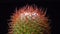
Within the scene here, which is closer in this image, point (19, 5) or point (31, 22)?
point (31, 22)

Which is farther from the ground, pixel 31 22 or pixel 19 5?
pixel 31 22

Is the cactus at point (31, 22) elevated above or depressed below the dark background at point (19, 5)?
above

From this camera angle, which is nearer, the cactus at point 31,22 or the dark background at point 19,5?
the cactus at point 31,22

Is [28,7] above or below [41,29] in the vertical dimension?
above

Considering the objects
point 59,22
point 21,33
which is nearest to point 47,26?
point 21,33

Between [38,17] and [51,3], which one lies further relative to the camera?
[51,3]

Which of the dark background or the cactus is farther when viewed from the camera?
the dark background

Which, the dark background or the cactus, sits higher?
the cactus

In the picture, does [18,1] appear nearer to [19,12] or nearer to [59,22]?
[59,22]
